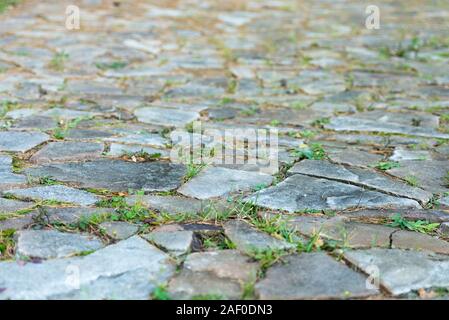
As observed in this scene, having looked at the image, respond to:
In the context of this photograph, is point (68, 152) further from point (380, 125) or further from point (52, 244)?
point (380, 125)

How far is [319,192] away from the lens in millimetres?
2902

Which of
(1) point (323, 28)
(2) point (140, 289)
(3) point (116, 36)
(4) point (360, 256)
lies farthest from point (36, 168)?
(1) point (323, 28)

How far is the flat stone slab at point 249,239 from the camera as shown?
232 cm

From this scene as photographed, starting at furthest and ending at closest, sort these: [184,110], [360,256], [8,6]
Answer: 1. [8,6]
2. [184,110]
3. [360,256]

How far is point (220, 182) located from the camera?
118 inches

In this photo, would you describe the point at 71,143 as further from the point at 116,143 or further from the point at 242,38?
the point at 242,38

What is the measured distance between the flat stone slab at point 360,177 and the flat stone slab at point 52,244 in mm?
1131

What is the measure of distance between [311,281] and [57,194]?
116 centimetres

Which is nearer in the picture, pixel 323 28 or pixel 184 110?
pixel 184 110

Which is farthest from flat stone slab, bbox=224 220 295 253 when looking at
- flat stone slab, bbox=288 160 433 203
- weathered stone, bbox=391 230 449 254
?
flat stone slab, bbox=288 160 433 203

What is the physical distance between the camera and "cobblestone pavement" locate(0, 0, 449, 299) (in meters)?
2.15

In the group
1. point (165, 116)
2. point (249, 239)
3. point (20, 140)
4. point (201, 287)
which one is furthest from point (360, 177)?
point (20, 140)

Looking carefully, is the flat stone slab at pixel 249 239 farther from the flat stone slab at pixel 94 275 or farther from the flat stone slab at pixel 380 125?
the flat stone slab at pixel 380 125

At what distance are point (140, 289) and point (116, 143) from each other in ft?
5.16
